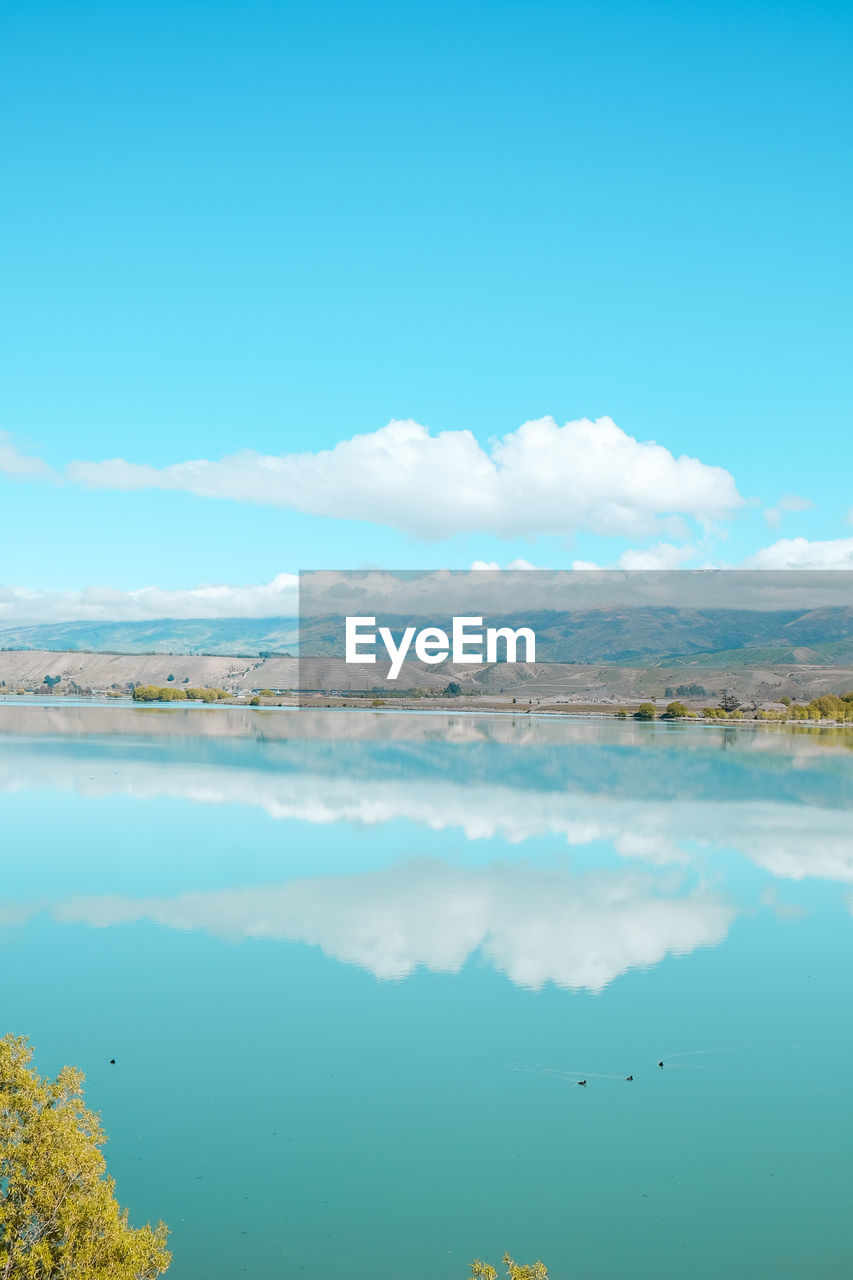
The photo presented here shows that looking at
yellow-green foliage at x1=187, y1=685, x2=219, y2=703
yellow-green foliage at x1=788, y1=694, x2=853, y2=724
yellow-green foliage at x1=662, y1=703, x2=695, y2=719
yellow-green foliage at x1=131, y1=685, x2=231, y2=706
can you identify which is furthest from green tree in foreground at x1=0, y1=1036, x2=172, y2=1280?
yellow-green foliage at x1=187, y1=685, x2=219, y2=703

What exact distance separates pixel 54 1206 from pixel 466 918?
12915 mm

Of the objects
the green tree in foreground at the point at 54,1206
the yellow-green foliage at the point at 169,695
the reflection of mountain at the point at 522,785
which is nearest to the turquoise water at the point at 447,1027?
the reflection of mountain at the point at 522,785

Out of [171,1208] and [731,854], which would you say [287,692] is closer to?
[731,854]

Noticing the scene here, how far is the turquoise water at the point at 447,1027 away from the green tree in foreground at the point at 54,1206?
174 centimetres

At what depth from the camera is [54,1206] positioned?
6.46 metres

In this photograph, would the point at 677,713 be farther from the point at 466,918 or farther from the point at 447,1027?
the point at 447,1027

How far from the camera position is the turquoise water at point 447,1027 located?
28.6 feet

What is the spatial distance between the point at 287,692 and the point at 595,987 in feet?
500

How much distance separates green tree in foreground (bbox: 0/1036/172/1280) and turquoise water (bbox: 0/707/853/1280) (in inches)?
68.6

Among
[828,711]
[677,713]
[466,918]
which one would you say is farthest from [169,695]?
[466,918]

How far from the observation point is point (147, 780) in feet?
128

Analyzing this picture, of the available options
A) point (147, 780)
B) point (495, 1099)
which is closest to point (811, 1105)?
point (495, 1099)

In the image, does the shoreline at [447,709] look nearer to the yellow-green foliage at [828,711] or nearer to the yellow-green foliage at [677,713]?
the yellow-green foliage at [677,713]

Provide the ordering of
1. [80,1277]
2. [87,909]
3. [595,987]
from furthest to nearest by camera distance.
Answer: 1. [87,909]
2. [595,987]
3. [80,1277]
